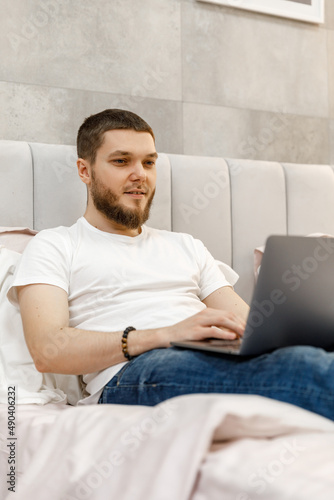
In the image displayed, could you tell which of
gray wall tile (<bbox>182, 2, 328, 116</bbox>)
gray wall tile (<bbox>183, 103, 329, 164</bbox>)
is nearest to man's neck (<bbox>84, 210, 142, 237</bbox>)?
gray wall tile (<bbox>183, 103, 329, 164</bbox>)

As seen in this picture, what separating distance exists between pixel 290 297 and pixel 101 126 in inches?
35.8

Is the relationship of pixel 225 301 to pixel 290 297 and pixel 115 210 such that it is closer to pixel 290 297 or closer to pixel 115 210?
pixel 115 210

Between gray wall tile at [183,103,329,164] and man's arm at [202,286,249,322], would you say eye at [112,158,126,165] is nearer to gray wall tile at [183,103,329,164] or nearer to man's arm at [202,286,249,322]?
man's arm at [202,286,249,322]

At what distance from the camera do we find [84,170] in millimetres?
1741

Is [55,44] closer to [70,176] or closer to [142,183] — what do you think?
[70,176]

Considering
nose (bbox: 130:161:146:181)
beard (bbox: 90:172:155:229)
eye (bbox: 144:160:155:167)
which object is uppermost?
eye (bbox: 144:160:155:167)

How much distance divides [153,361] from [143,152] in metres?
0.70

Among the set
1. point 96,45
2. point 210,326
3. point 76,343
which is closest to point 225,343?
point 210,326

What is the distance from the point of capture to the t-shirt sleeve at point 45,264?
1397 mm

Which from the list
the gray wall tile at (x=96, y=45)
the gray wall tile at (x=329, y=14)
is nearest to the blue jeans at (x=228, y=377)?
the gray wall tile at (x=96, y=45)

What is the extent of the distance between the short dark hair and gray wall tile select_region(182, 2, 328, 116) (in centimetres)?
66

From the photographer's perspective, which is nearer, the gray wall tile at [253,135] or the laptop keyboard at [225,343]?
the laptop keyboard at [225,343]

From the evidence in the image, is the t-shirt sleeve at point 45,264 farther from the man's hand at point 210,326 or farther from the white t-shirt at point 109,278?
the man's hand at point 210,326

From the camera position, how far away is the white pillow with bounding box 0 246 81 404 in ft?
4.44
